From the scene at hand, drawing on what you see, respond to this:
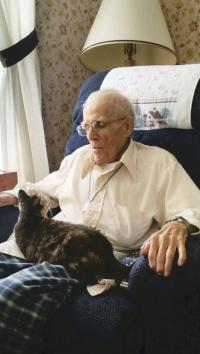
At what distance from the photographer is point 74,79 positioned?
2.30 m

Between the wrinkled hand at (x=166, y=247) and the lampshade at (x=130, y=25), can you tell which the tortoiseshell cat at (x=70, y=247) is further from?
the lampshade at (x=130, y=25)

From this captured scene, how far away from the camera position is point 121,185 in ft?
4.15

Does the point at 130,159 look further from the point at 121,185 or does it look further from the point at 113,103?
the point at 113,103

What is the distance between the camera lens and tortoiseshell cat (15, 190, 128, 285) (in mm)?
992

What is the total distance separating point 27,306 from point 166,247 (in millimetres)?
355

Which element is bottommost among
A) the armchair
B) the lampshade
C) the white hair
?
the armchair

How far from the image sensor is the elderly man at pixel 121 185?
1203 millimetres

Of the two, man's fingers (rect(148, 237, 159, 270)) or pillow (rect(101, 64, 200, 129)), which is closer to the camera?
man's fingers (rect(148, 237, 159, 270))

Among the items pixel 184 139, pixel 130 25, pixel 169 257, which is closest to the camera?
pixel 169 257

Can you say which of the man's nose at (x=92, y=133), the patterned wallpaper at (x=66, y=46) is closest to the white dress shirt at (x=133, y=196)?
the man's nose at (x=92, y=133)

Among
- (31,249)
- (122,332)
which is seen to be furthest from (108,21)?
(122,332)

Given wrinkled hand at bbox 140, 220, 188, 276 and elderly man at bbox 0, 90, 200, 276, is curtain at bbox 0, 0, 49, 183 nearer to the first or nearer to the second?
elderly man at bbox 0, 90, 200, 276

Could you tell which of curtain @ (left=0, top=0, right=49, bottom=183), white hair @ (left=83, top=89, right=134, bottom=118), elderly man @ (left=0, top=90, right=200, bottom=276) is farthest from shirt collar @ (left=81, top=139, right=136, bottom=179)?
curtain @ (left=0, top=0, right=49, bottom=183)

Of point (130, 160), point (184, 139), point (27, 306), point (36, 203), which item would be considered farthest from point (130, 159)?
point (27, 306)
